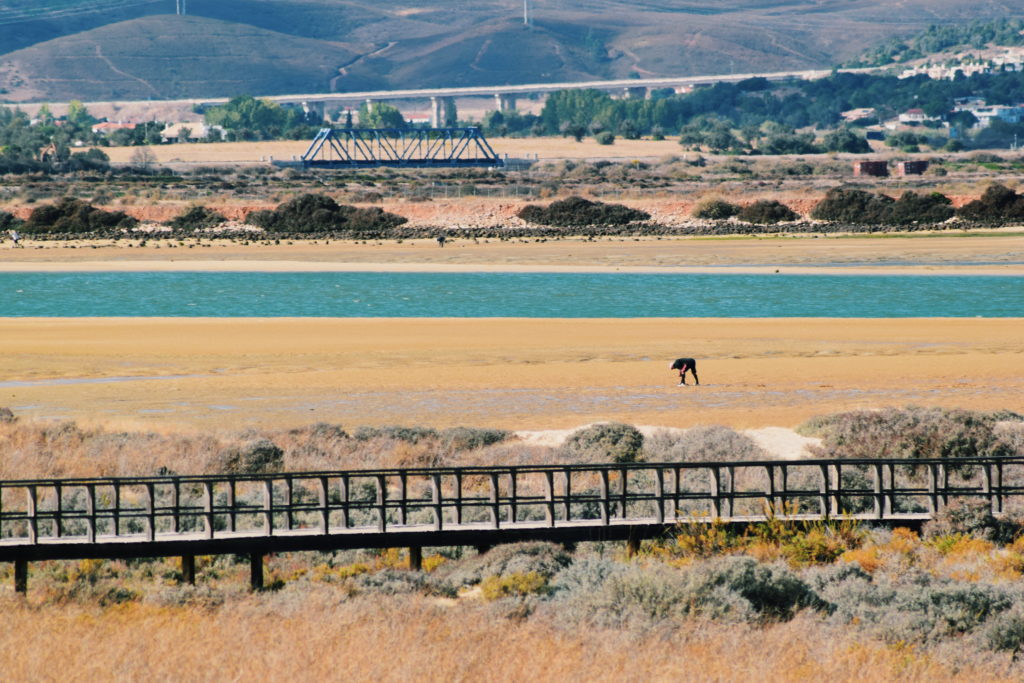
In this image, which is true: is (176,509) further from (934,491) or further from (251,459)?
(934,491)

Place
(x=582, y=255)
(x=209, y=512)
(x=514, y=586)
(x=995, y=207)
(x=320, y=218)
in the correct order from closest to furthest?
(x=514, y=586)
(x=209, y=512)
(x=582, y=255)
(x=995, y=207)
(x=320, y=218)

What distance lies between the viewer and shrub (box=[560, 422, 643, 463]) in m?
23.4

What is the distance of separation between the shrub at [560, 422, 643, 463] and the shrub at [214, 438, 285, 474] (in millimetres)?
4526

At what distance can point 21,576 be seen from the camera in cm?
1639

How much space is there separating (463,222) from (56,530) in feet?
267

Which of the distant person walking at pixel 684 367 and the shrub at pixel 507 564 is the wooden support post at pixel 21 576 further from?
the distant person walking at pixel 684 367

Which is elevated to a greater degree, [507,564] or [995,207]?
[995,207]

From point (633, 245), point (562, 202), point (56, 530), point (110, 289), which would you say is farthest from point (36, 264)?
point (56, 530)

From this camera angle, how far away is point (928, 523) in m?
18.1

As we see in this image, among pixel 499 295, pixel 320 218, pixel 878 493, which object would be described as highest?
pixel 320 218

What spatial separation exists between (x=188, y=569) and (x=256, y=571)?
2.84 ft

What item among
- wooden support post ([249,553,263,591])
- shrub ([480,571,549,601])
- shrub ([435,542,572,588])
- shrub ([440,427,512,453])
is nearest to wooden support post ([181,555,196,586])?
wooden support post ([249,553,263,591])

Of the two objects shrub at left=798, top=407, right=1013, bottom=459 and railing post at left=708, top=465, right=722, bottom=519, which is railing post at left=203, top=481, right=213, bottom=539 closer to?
railing post at left=708, top=465, right=722, bottom=519

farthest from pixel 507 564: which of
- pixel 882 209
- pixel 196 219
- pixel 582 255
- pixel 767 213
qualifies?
pixel 196 219
